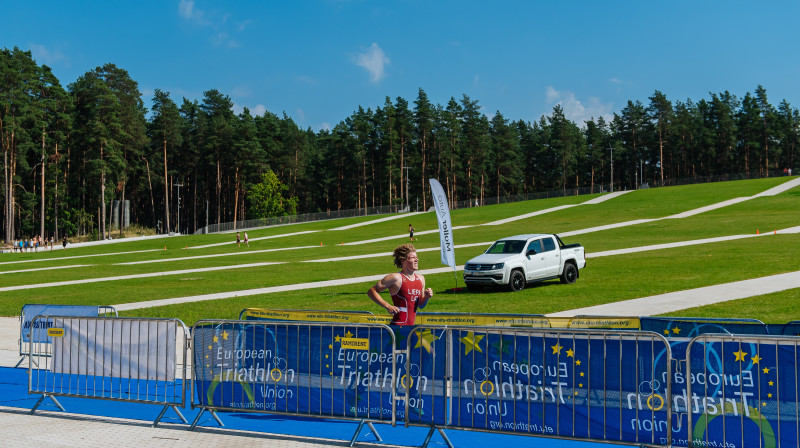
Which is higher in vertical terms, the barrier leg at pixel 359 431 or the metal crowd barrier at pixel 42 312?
the metal crowd barrier at pixel 42 312

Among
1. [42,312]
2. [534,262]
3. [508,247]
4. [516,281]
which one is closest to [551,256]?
[534,262]

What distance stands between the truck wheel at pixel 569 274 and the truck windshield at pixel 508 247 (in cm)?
194

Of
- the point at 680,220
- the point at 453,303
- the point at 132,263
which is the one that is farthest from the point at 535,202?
the point at 453,303

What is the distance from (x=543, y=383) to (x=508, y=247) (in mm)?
15472

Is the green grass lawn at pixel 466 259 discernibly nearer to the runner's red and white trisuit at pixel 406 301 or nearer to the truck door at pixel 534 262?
the truck door at pixel 534 262

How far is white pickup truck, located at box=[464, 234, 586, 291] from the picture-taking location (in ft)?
68.0

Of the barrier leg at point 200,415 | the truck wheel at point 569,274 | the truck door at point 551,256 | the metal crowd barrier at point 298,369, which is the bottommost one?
the barrier leg at point 200,415

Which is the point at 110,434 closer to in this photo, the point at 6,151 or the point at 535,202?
the point at 535,202

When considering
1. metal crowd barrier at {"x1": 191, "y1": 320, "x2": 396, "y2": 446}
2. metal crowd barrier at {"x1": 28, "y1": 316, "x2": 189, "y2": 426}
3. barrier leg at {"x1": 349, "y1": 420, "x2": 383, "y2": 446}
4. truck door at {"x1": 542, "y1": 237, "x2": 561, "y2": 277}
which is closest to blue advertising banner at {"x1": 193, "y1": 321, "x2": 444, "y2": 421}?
metal crowd barrier at {"x1": 191, "y1": 320, "x2": 396, "y2": 446}

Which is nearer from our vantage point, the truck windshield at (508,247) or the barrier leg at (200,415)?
the barrier leg at (200,415)

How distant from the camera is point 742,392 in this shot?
5.93 metres

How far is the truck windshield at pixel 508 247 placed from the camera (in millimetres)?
21578

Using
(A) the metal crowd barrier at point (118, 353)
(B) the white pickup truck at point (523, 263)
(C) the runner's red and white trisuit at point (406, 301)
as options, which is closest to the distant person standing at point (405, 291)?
(C) the runner's red and white trisuit at point (406, 301)

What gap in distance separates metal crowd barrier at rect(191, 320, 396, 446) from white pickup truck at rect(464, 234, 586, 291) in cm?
1367
